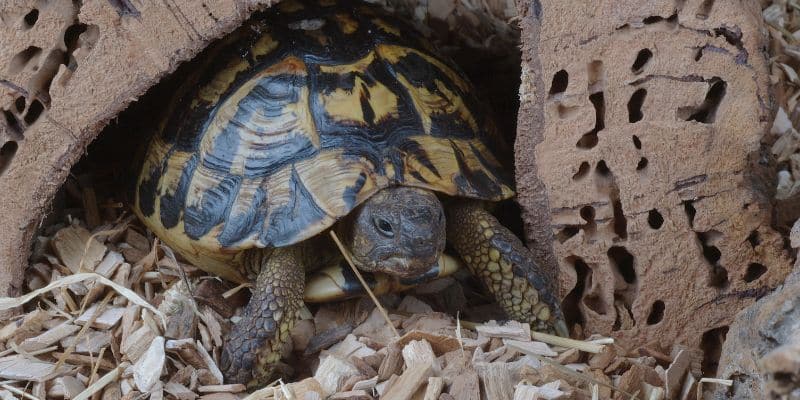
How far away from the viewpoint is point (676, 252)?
2.81 metres

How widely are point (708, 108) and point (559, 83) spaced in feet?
1.64

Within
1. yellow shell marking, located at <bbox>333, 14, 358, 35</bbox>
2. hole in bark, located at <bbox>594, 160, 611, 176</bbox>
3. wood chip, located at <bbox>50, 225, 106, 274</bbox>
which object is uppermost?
yellow shell marking, located at <bbox>333, 14, 358, 35</bbox>

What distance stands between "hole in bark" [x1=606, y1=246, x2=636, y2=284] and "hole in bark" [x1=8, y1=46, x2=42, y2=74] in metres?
2.10

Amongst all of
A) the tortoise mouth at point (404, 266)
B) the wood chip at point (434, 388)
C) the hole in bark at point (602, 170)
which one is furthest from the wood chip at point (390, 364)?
the hole in bark at point (602, 170)

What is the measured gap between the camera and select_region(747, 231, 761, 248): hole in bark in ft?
9.08

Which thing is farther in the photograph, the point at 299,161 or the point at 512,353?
the point at 299,161

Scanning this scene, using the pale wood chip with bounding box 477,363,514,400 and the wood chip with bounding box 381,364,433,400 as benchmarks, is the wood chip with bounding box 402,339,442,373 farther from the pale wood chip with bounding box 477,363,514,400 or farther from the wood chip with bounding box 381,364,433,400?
the pale wood chip with bounding box 477,363,514,400

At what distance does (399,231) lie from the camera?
293cm

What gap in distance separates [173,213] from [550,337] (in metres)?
1.54

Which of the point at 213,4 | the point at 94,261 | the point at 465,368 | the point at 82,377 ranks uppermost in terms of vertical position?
the point at 213,4

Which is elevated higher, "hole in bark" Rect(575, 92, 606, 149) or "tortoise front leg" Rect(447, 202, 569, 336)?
"hole in bark" Rect(575, 92, 606, 149)

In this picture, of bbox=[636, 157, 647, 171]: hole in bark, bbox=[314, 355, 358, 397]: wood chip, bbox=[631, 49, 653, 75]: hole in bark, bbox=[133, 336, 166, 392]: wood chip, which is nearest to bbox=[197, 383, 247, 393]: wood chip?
bbox=[133, 336, 166, 392]: wood chip

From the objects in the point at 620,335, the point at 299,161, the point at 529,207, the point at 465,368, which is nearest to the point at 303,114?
the point at 299,161

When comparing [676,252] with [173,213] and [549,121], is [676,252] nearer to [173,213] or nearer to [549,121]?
[549,121]
